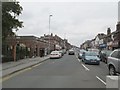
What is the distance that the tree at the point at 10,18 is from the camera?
108 ft

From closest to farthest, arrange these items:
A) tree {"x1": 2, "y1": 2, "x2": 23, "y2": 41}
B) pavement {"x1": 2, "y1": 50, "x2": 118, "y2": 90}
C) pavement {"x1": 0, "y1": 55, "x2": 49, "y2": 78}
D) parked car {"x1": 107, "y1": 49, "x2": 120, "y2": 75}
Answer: pavement {"x1": 2, "y1": 50, "x2": 118, "y2": 90}
parked car {"x1": 107, "y1": 49, "x2": 120, "y2": 75}
pavement {"x1": 0, "y1": 55, "x2": 49, "y2": 78}
tree {"x1": 2, "y1": 2, "x2": 23, "y2": 41}

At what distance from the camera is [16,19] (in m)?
34.5

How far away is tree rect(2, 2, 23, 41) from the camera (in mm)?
32906

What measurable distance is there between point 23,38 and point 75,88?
4869cm

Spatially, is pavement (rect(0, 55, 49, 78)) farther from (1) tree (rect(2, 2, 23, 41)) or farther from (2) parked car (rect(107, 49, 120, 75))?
(2) parked car (rect(107, 49, 120, 75))

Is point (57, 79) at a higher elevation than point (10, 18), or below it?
below

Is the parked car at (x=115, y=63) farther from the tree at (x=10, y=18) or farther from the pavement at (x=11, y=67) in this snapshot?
the tree at (x=10, y=18)

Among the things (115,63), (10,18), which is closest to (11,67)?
(10,18)

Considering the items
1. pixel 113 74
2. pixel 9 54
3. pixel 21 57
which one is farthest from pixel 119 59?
pixel 21 57

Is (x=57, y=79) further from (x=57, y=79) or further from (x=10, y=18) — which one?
(x=10, y=18)

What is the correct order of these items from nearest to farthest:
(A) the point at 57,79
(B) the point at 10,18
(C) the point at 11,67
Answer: (A) the point at 57,79, (C) the point at 11,67, (B) the point at 10,18

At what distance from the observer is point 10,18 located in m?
33.5

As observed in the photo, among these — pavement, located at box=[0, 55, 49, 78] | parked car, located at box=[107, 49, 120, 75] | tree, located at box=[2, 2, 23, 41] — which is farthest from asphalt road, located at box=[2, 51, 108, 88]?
tree, located at box=[2, 2, 23, 41]

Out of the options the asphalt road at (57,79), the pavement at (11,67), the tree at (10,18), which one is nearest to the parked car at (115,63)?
the asphalt road at (57,79)
